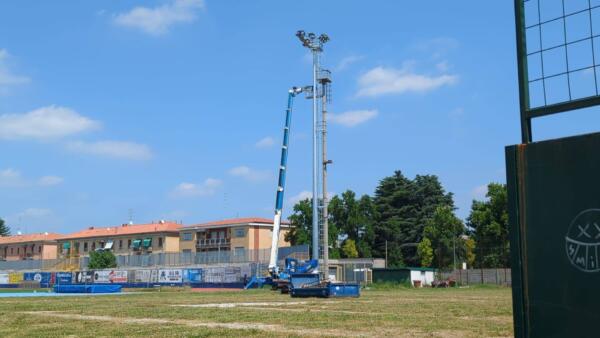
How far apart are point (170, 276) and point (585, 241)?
76.0 m

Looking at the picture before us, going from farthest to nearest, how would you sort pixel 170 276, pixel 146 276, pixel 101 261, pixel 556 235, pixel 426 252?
pixel 101 261
pixel 426 252
pixel 146 276
pixel 170 276
pixel 556 235

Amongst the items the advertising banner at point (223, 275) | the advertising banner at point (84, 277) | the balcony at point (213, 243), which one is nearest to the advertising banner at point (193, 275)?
the advertising banner at point (223, 275)

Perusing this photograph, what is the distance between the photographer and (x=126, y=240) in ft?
384

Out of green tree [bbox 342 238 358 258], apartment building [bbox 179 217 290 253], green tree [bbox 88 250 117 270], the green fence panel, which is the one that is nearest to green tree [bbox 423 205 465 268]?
green tree [bbox 342 238 358 258]

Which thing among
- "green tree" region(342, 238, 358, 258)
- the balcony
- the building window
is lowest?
"green tree" region(342, 238, 358, 258)

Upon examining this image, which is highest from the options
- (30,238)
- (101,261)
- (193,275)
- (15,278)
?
(30,238)

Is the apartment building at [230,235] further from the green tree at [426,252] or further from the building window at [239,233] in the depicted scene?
→ the green tree at [426,252]

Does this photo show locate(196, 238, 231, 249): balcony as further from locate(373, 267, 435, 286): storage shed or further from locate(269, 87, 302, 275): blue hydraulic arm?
locate(269, 87, 302, 275): blue hydraulic arm

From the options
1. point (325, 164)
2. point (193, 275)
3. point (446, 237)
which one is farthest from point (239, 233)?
point (325, 164)

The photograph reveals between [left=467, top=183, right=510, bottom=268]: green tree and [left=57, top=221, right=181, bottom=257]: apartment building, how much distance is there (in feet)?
174

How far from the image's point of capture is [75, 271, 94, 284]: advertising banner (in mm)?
83688

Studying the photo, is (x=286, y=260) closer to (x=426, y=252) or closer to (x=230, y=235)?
(x=426, y=252)

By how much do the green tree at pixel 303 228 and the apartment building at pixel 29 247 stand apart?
186 feet

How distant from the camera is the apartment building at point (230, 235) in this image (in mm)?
101688
